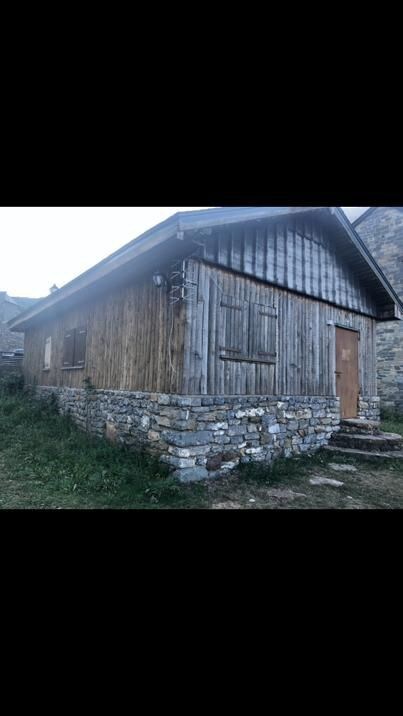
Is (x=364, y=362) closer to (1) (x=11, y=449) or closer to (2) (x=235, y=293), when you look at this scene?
(2) (x=235, y=293)

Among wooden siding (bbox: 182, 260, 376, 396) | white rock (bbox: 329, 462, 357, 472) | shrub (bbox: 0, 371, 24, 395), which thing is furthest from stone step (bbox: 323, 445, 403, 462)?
shrub (bbox: 0, 371, 24, 395)

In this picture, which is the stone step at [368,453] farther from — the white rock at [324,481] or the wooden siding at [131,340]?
the wooden siding at [131,340]

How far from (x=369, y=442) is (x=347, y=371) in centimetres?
211

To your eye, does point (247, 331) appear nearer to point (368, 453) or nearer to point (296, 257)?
point (296, 257)

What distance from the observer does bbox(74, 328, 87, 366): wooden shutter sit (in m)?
9.20

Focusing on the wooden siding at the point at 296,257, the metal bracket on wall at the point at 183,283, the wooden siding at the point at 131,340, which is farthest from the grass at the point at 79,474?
the wooden siding at the point at 296,257

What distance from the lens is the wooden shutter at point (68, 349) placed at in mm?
9980

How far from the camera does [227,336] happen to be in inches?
244

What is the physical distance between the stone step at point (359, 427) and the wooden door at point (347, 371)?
416mm

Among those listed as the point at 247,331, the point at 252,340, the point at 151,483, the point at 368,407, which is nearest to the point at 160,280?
the point at 247,331

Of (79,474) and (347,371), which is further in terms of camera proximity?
(347,371)

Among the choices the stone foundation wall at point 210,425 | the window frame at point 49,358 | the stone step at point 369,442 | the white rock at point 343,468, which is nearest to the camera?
the stone foundation wall at point 210,425

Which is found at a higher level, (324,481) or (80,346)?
(80,346)
